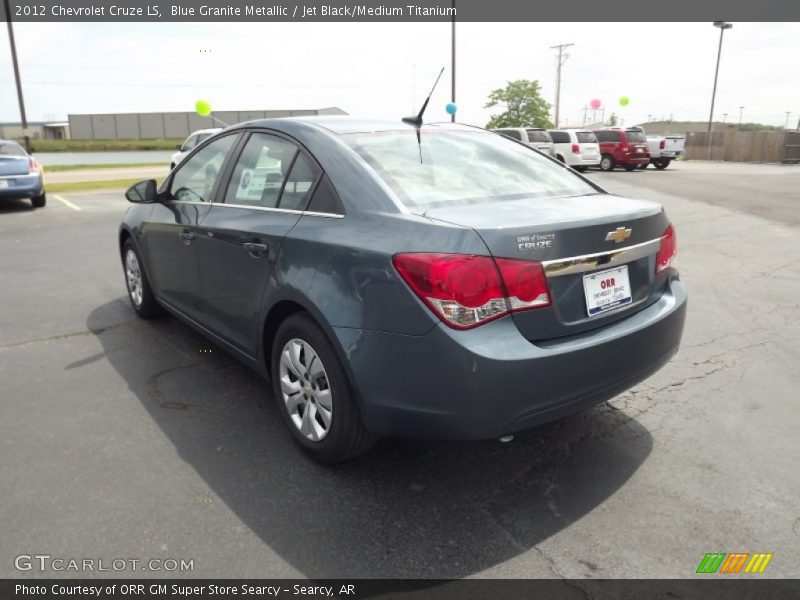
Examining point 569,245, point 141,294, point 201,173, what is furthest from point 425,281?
point 141,294

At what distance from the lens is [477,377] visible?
7.47 feet

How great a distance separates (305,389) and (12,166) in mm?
12242

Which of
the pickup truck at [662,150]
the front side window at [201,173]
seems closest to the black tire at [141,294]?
the front side window at [201,173]

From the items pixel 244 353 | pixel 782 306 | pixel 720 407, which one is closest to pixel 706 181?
pixel 782 306

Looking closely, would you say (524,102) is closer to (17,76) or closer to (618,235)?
(17,76)

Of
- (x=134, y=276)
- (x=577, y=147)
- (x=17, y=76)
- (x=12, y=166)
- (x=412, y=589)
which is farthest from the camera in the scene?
(x=577, y=147)

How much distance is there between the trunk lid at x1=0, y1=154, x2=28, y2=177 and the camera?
12.1 metres

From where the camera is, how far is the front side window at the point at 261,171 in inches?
128

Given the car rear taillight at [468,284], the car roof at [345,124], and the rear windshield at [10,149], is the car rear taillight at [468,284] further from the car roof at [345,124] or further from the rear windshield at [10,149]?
the rear windshield at [10,149]

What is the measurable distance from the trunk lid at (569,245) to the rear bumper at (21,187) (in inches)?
493

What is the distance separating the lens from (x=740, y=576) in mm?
2197

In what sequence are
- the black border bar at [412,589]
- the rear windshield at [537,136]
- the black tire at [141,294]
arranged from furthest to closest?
the rear windshield at [537,136] → the black tire at [141,294] → the black border bar at [412,589]

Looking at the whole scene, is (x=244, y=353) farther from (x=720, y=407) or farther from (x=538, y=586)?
(x=720, y=407)

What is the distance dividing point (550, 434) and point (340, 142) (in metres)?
1.86
